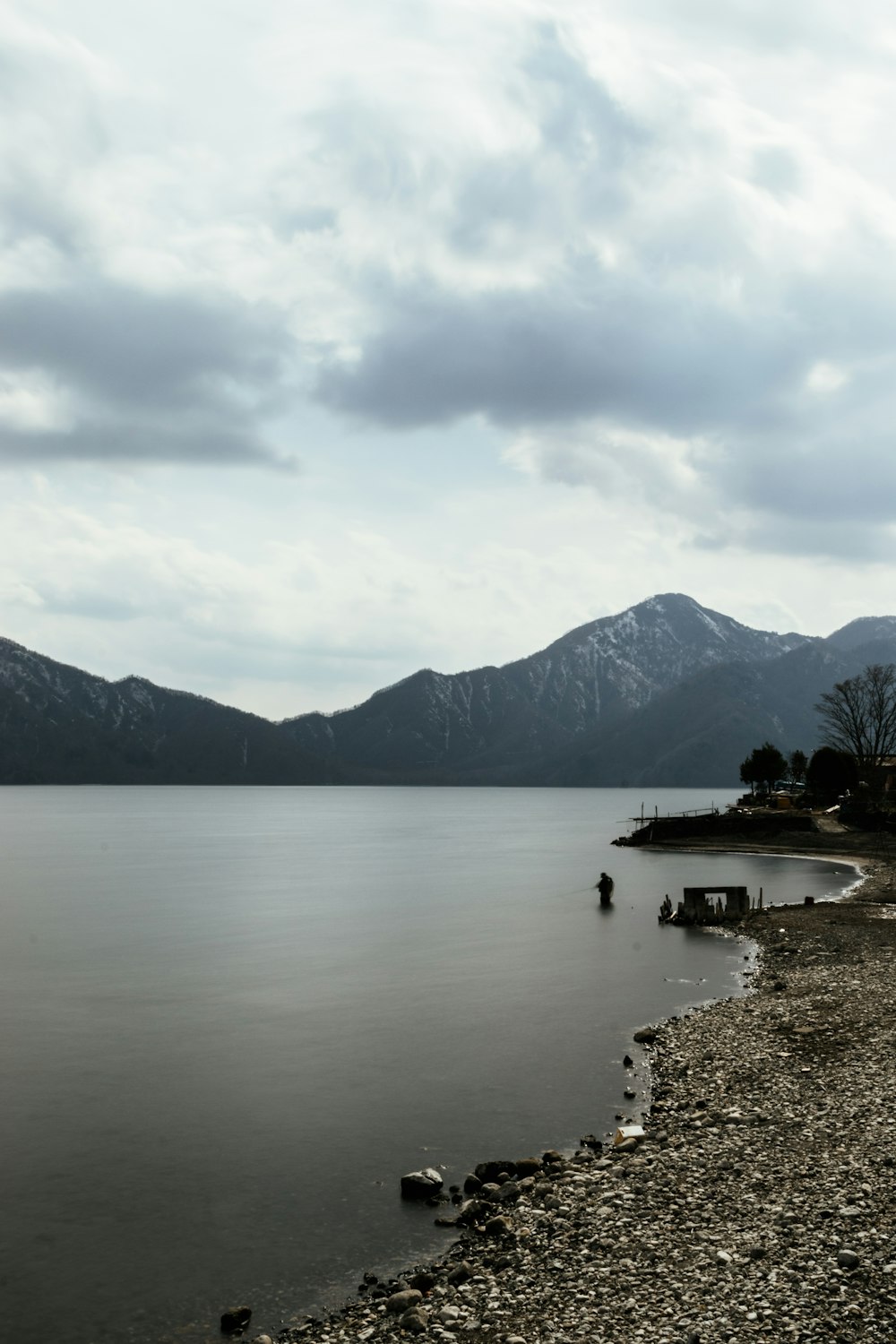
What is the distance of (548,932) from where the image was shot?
67375 mm

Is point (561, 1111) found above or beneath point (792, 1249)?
beneath

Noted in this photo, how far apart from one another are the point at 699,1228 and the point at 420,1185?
7.01 m

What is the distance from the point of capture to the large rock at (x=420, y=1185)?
22.5 meters

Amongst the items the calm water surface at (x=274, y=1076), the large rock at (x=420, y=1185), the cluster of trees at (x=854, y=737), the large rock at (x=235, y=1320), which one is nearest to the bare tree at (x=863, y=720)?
the cluster of trees at (x=854, y=737)

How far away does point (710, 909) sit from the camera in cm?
7012

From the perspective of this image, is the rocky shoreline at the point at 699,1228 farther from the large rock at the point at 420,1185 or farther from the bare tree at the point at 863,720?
the bare tree at the point at 863,720

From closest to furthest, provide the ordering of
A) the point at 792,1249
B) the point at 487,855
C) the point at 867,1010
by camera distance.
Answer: the point at 792,1249 → the point at 867,1010 → the point at 487,855

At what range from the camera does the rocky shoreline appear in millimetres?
14852

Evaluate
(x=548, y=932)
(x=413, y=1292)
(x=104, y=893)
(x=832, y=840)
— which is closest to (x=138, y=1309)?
(x=413, y=1292)

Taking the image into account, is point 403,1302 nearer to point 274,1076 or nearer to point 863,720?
point 274,1076

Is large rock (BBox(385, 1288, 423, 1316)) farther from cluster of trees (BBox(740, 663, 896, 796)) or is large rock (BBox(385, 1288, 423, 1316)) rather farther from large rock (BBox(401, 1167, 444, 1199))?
cluster of trees (BBox(740, 663, 896, 796))

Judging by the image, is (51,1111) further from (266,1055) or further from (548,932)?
(548,932)

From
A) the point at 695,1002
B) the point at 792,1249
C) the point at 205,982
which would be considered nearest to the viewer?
the point at 792,1249

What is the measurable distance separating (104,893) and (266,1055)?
66160 millimetres
